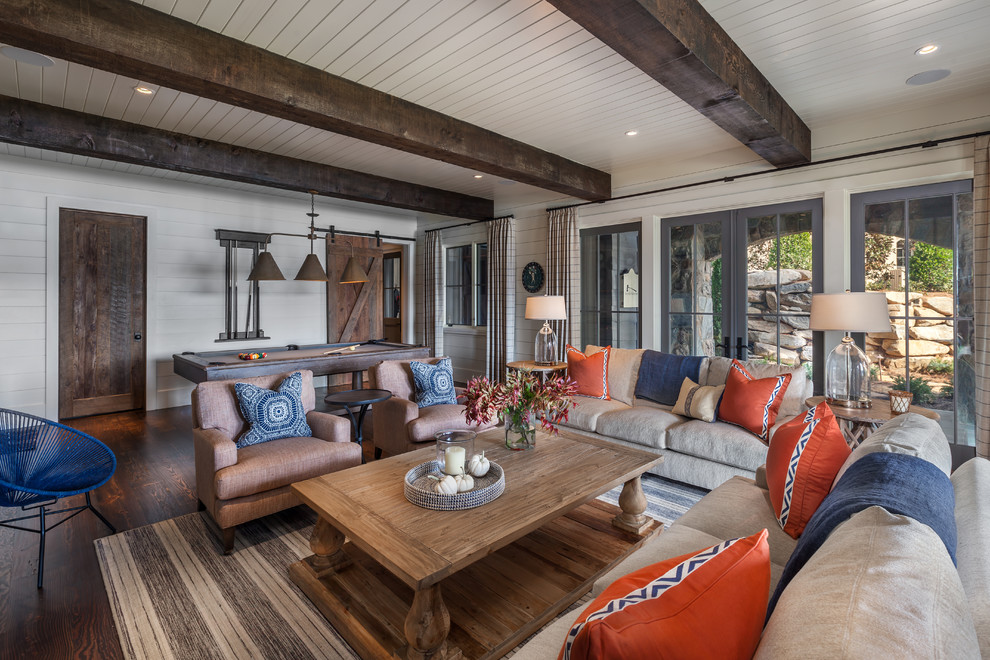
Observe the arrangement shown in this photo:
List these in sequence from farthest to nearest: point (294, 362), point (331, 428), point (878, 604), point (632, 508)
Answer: point (294, 362), point (331, 428), point (632, 508), point (878, 604)

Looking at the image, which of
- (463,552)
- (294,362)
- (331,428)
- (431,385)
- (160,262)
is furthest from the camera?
(160,262)

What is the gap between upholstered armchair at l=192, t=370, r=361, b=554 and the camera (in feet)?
7.97

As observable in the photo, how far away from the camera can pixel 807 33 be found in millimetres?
2512

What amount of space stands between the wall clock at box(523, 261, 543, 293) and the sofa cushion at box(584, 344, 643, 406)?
7.18ft

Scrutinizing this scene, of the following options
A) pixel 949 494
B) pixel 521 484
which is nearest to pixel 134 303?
pixel 521 484

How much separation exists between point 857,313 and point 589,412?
72.5 inches

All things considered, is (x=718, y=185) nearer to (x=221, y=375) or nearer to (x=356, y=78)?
(x=356, y=78)

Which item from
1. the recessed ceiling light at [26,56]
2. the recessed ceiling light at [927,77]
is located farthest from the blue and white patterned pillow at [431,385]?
the recessed ceiling light at [927,77]

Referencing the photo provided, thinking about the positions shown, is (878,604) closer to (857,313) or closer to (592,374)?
(857,313)

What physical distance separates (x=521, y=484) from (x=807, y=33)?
8.80ft

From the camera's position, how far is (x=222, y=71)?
2.51 metres

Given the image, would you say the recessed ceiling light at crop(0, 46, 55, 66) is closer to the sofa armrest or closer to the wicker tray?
the sofa armrest

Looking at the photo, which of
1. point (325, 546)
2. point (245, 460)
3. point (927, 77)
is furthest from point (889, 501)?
point (927, 77)

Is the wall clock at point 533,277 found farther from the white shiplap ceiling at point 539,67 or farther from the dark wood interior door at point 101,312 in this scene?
the dark wood interior door at point 101,312
